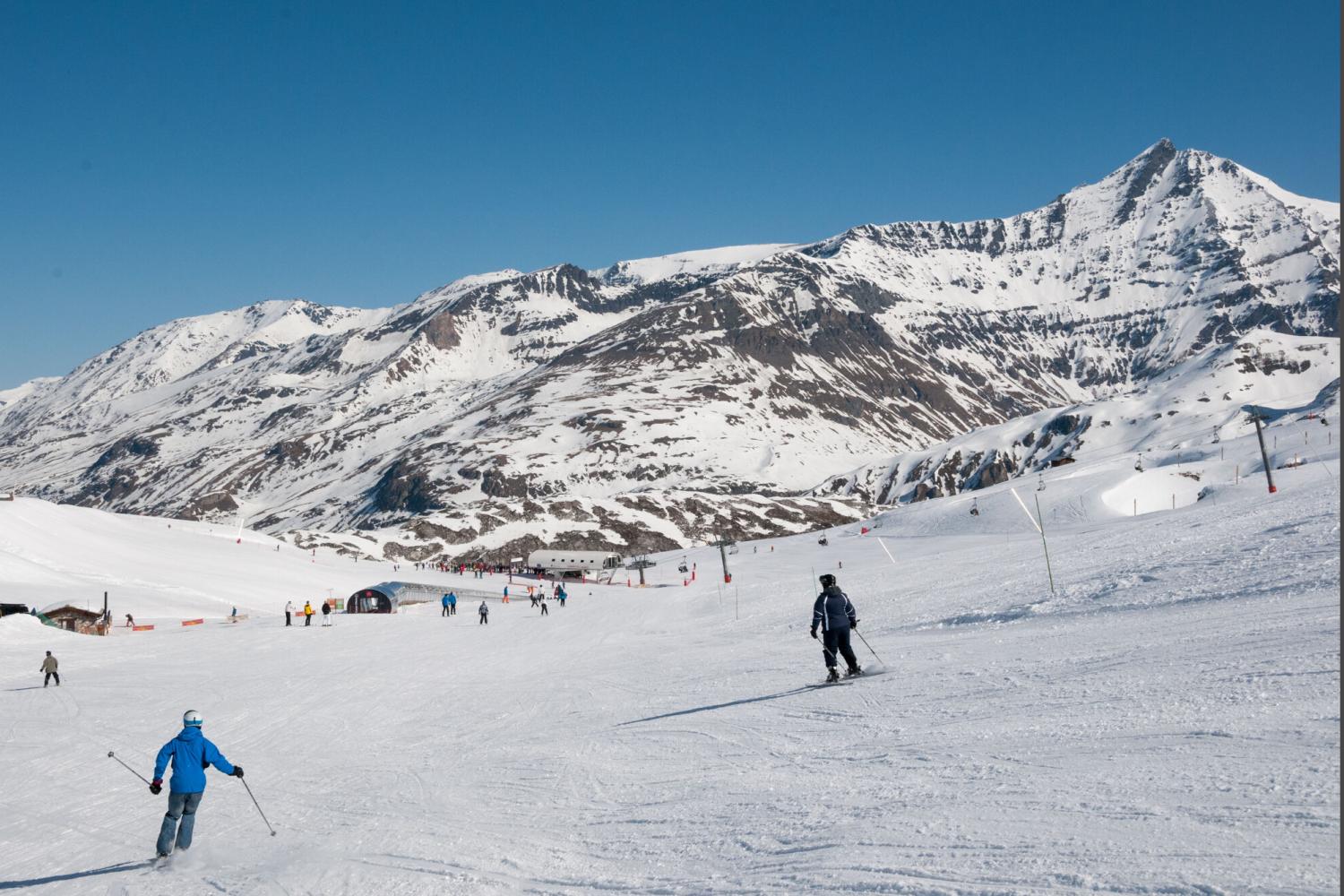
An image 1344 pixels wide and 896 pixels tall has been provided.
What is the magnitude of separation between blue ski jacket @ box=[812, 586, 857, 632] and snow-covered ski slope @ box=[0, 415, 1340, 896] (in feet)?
3.43

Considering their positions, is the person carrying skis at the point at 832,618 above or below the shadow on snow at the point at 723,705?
above

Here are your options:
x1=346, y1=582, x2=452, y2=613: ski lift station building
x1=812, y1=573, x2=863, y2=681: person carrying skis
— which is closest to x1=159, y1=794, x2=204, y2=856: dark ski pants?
x1=812, y1=573, x2=863, y2=681: person carrying skis

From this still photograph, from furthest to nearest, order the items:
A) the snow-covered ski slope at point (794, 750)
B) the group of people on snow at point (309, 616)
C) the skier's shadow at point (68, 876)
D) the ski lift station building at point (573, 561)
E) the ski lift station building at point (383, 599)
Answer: the ski lift station building at point (573, 561)
the ski lift station building at point (383, 599)
the group of people on snow at point (309, 616)
the skier's shadow at point (68, 876)
the snow-covered ski slope at point (794, 750)

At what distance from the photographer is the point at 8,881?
1184 centimetres

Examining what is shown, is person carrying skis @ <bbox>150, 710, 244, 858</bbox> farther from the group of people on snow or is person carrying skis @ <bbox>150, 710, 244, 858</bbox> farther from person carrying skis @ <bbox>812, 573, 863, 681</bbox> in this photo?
the group of people on snow

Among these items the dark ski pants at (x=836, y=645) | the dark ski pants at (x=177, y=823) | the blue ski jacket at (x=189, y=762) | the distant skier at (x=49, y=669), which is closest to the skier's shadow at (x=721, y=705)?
the dark ski pants at (x=836, y=645)

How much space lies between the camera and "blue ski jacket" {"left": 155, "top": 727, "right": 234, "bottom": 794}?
11.9 metres

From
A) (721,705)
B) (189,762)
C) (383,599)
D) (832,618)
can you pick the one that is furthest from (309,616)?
(189,762)

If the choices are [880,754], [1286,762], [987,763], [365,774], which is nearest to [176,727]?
[365,774]

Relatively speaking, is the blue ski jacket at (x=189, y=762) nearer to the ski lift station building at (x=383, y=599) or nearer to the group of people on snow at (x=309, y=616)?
the group of people on snow at (x=309, y=616)

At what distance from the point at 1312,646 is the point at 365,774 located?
13.7 metres

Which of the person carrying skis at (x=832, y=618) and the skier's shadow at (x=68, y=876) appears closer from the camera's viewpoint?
the skier's shadow at (x=68, y=876)

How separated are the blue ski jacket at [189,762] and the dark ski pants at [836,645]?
927 cm

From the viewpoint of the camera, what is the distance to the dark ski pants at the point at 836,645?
651 inches
